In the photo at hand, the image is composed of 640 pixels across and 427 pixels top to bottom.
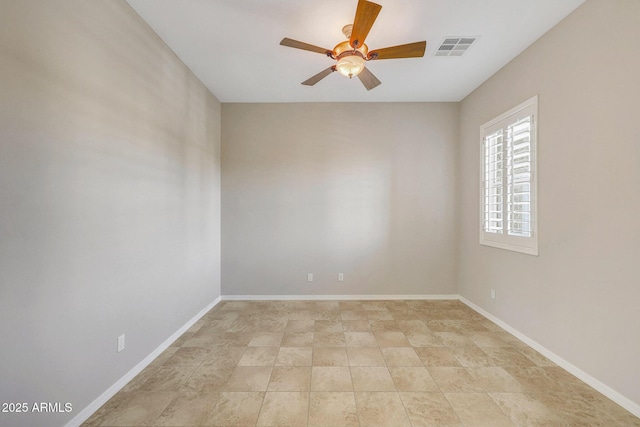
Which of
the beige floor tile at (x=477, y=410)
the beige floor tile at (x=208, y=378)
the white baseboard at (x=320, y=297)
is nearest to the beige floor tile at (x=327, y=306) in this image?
the white baseboard at (x=320, y=297)

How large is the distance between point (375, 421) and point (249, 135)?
4.01 m

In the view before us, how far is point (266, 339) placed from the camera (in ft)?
9.76

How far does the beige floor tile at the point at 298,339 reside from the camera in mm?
2857

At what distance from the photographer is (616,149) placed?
198cm

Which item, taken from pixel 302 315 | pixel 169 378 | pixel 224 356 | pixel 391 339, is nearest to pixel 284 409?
pixel 224 356

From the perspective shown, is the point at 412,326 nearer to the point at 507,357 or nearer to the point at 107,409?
the point at 507,357

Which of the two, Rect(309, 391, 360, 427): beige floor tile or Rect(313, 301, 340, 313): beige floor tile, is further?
Rect(313, 301, 340, 313): beige floor tile

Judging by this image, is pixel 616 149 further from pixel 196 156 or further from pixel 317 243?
pixel 196 156

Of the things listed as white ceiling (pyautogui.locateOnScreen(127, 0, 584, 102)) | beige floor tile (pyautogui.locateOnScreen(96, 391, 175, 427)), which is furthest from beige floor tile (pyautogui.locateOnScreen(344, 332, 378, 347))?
white ceiling (pyautogui.locateOnScreen(127, 0, 584, 102))

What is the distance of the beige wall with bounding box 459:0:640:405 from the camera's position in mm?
1894

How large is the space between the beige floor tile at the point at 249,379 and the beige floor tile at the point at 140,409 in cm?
45

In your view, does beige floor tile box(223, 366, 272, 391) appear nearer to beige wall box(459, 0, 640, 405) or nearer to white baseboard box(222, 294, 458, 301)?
white baseboard box(222, 294, 458, 301)

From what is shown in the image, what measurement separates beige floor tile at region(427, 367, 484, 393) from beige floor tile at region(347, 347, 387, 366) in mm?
454

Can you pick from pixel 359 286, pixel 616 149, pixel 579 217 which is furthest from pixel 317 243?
pixel 616 149
